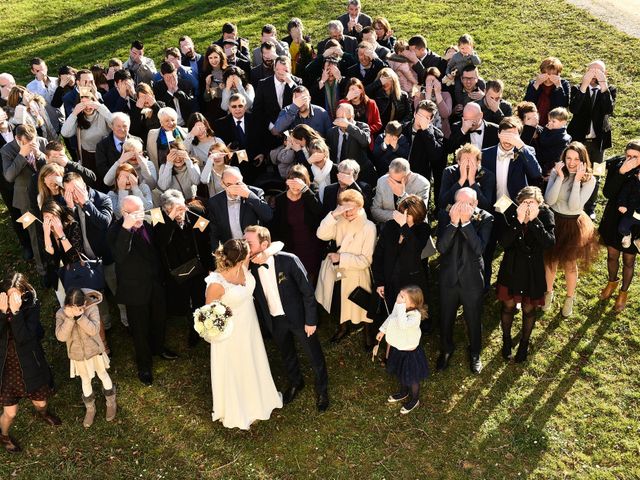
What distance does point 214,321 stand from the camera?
20.6 ft

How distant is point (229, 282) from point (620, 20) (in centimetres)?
1622

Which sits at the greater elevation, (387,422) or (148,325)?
(148,325)

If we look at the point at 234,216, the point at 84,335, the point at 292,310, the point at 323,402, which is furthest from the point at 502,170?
the point at 84,335

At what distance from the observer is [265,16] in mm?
19750

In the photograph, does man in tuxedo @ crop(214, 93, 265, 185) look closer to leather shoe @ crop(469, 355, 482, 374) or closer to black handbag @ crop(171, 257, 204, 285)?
black handbag @ crop(171, 257, 204, 285)

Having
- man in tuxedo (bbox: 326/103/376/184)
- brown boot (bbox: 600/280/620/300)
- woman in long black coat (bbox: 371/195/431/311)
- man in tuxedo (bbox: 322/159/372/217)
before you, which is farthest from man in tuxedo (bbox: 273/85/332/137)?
brown boot (bbox: 600/280/620/300)

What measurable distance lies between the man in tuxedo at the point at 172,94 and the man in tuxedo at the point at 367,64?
2.84 m

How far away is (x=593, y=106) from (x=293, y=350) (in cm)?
626

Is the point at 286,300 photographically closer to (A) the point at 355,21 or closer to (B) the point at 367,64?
(B) the point at 367,64

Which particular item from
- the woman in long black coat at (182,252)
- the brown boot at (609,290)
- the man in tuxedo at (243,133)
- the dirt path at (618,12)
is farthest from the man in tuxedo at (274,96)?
the dirt path at (618,12)

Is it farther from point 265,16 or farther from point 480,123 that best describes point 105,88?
point 265,16

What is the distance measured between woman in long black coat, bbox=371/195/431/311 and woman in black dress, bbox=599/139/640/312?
105 inches

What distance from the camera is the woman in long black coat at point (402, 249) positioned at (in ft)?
23.4

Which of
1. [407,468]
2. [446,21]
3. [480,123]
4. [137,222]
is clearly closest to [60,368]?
[137,222]
